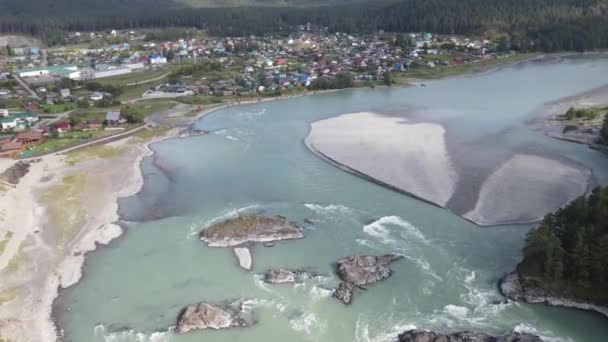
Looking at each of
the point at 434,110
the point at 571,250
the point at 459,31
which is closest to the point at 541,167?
the point at 571,250

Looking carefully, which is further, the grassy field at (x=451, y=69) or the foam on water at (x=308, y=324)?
the grassy field at (x=451, y=69)

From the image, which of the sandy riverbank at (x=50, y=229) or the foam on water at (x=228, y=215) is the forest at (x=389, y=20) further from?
the sandy riverbank at (x=50, y=229)

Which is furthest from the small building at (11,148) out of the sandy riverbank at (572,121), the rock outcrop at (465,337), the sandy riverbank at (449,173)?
the sandy riverbank at (572,121)

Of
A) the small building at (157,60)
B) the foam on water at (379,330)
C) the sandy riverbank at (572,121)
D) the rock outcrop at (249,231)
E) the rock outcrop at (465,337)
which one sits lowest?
the foam on water at (379,330)

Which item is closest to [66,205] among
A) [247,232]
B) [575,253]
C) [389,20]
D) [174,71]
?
[247,232]

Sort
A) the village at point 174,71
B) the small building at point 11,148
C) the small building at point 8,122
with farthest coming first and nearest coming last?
the village at point 174,71
the small building at point 8,122
the small building at point 11,148

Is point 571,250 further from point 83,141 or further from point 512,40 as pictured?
point 512,40

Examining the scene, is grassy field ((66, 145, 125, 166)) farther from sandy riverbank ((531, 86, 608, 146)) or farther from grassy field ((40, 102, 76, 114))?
Result: sandy riverbank ((531, 86, 608, 146))
